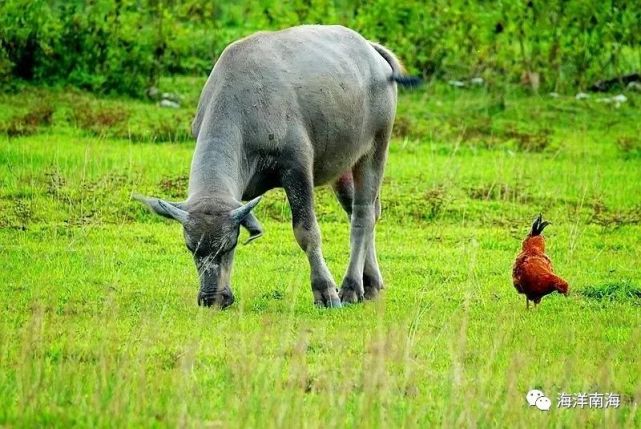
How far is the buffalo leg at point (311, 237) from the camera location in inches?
388

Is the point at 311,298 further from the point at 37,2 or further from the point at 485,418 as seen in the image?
the point at 37,2

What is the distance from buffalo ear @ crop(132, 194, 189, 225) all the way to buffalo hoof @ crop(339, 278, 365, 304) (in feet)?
5.98

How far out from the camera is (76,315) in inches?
355

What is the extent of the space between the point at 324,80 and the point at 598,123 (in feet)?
30.7

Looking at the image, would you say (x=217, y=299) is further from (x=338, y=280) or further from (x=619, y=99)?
(x=619, y=99)

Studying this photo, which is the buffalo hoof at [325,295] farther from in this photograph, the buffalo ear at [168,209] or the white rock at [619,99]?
the white rock at [619,99]

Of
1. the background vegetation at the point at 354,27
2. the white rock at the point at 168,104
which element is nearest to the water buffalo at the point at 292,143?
the white rock at the point at 168,104

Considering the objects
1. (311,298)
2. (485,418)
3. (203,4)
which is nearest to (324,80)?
(311,298)

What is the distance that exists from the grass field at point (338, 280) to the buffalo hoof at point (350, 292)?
12.9 inches

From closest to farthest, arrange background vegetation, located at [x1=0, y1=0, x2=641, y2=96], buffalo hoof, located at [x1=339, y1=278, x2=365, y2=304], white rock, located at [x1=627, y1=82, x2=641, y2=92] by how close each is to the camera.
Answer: buffalo hoof, located at [x1=339, y1=278, x2=365, y2=304]
background vegetation, located at [x1=0, y1=0, x2=641, y2=96]
white rock, located at [x1=627, y1=82, x2=641, y2=92]

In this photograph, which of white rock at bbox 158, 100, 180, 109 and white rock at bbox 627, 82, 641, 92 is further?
white rock at bbox 627, 82, 641, 92

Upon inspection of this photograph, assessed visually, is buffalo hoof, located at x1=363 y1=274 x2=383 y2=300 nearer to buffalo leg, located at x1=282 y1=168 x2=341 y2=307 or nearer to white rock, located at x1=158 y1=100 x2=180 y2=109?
buffalo leg, located at x1=282 y1=168 x2=341 y2=307

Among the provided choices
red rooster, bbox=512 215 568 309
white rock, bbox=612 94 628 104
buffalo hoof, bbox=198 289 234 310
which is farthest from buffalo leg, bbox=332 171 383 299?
white rock, bbox=612 94 628 104

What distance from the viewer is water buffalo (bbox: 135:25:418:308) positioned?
9180 mm
